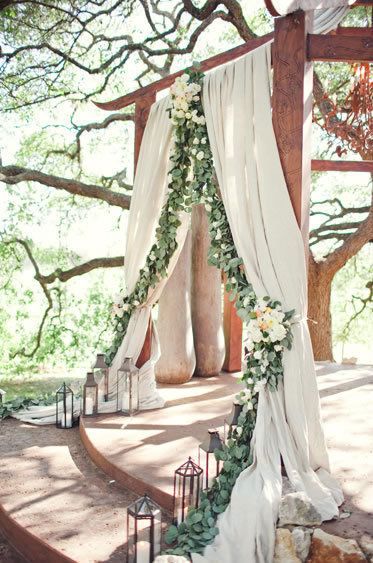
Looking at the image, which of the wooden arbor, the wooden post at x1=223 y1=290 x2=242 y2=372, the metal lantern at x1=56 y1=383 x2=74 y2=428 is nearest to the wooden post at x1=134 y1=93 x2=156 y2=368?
the metal lantern at x1=56 y1=383 x2=74 y2=428

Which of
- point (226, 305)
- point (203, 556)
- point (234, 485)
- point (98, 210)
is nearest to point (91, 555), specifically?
point (203, 556)

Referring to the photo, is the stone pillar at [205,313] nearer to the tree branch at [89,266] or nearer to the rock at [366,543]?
the tree branch at [89,266]

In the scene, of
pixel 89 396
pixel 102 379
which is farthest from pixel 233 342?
pixel 89 396

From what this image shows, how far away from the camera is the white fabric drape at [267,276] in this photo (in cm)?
312

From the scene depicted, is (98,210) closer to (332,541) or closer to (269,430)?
(269,430)

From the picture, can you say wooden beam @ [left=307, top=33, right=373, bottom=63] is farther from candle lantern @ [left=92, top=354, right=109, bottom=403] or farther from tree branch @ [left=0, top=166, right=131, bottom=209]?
tree branch @ [left=0, top=166, right=131, bottom=209]

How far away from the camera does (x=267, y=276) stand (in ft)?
11.5

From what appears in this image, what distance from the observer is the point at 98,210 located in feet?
33.4

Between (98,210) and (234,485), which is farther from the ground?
(98,210)

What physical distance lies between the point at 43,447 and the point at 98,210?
6128mm

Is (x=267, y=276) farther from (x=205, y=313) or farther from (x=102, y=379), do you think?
(x=205, y=313)

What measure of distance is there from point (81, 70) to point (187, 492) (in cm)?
729

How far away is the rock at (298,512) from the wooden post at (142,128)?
2.53m

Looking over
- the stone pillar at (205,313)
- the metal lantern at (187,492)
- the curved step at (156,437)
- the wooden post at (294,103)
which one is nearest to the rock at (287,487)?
the metal lantern at (187,492)
